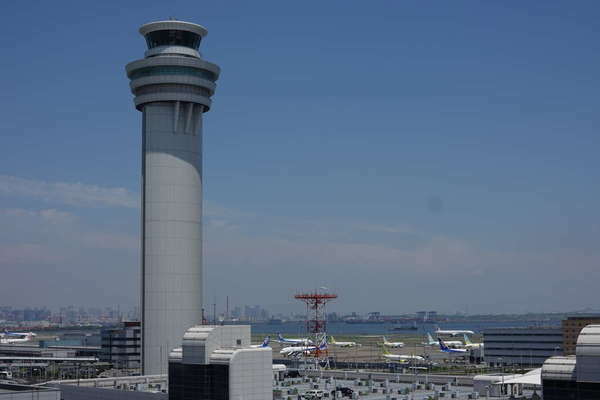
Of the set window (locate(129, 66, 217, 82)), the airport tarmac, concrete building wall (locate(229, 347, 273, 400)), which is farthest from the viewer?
window (locate(129, 66, 217, 82))

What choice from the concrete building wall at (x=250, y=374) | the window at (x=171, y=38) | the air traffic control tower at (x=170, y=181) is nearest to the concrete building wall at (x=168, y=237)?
the air traffic control tower at (x=170, y=181)

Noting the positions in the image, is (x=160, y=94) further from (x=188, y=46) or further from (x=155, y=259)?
(x=155, y=259)

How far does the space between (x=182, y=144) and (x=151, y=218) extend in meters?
13.1

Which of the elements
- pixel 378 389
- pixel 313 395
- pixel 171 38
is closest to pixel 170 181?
pixel 171 38

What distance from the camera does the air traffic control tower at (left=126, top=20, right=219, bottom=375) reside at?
120188 mm

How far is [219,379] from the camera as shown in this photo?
6950 cm

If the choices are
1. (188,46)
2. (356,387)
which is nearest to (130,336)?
(188,46)

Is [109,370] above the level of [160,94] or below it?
below

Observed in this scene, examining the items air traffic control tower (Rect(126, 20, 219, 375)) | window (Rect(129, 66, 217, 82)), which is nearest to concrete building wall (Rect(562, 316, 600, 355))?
air traffic control tower (Rect(126, 20, 219, 375))

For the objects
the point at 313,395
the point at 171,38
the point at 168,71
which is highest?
the point at 171,38

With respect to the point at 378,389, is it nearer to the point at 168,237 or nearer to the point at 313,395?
the point at 313,395

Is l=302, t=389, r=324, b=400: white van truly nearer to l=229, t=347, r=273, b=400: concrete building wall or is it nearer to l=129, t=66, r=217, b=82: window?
l=229, t=347, r=273, b=400: concrete building wall

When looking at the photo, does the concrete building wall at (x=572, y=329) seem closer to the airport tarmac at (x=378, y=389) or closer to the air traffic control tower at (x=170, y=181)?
the airport tarmac at (x=378, y=389)

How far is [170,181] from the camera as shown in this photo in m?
122
